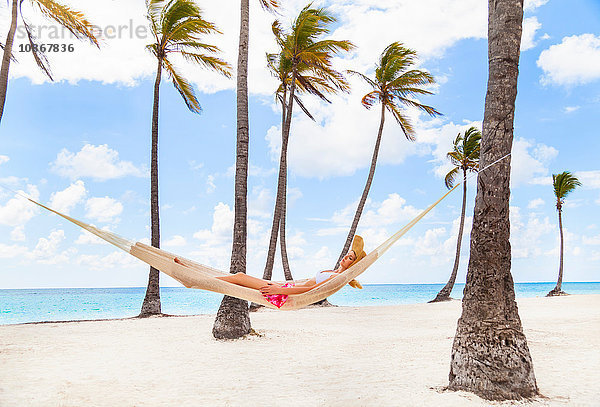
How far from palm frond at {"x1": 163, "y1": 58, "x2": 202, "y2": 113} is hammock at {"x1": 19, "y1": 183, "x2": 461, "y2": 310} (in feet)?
23.7

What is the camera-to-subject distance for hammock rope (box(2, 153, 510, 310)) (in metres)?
3.69

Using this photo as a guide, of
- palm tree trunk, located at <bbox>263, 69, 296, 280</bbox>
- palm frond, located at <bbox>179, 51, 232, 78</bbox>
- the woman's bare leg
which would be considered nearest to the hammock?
the woman's bare leg

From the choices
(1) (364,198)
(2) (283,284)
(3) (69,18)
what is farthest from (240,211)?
(1) (364,198)

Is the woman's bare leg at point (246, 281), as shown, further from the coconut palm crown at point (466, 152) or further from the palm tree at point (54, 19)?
the coconut palm crown at point (466, 152)

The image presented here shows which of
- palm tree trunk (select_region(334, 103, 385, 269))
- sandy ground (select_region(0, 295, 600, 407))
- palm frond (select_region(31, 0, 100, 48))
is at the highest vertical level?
palm frond (select_region(31, 0, 100, 48))

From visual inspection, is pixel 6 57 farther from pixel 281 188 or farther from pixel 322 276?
pixel 281 188

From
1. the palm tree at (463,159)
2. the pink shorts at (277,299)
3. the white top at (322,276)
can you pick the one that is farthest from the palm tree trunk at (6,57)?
the palm tree at (463,159)

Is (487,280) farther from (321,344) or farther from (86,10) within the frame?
(86,10)

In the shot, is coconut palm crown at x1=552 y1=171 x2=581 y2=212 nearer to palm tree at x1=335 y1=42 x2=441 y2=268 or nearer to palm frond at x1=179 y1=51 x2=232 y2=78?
palm tree at x1=335 y1=42 x2=441 y2=268

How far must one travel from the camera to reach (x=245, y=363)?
521 centimetres

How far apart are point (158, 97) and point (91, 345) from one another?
556 cm

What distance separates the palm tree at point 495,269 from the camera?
3.59 meters

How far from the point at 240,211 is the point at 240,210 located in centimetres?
2

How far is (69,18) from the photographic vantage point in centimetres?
737
